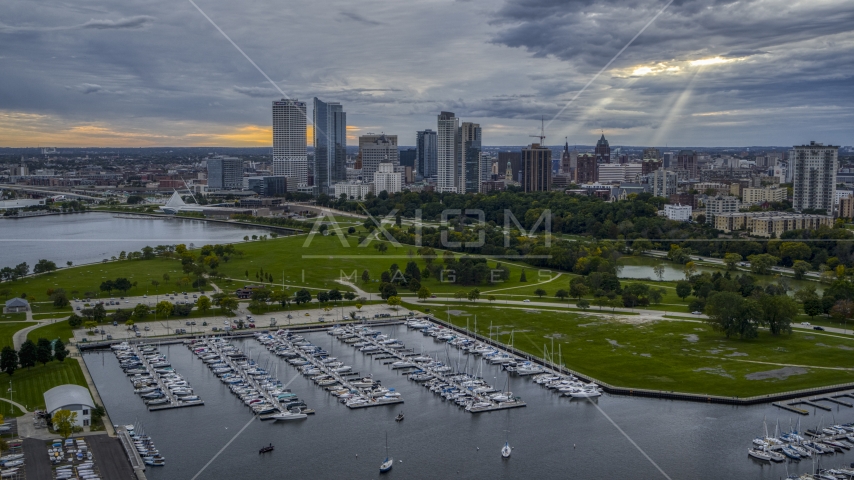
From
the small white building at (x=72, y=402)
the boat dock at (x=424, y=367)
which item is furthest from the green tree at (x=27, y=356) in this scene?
the boat dock at (x=424, y=367)

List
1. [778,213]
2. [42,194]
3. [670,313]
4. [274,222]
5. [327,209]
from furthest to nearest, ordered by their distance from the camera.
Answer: [42,194] < [327,209] < [274,222] < [778,213] < [670,313]

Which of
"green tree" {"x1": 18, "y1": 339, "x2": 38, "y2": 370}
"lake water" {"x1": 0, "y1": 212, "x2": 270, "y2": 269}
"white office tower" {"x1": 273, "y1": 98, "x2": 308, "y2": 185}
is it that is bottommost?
"green tree" {"x1": 18, "y1": 339, "x2": 38, "y2": 370}

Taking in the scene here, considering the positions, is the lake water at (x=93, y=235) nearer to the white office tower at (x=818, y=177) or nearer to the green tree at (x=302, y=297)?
the green tree at (x=302, y=297)

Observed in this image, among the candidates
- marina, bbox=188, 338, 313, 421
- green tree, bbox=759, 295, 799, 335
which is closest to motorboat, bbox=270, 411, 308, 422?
marina, bbox=188, 338, 313, 421

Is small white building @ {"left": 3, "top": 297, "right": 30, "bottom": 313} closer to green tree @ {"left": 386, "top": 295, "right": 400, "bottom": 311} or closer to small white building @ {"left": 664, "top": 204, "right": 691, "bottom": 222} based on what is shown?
green tree @ {"left": 386, "top": 295, "right": 400, "bottom": 311}

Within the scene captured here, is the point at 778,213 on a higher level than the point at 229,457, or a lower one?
higher

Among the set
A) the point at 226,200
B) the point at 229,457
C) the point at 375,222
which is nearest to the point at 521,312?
the point at 229,457

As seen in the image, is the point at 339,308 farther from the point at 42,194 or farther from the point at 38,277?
the point at 42,194
